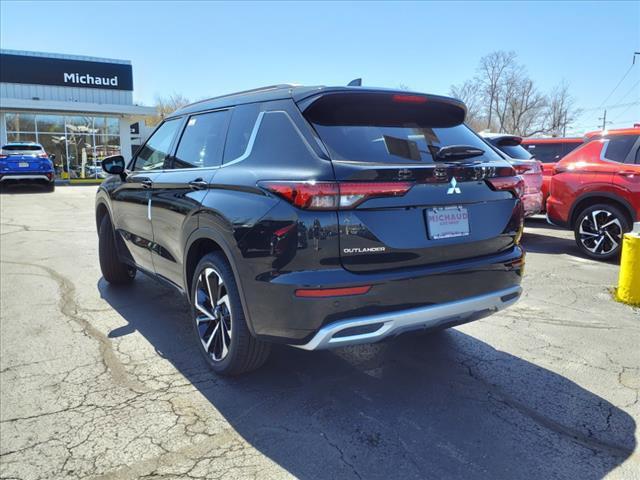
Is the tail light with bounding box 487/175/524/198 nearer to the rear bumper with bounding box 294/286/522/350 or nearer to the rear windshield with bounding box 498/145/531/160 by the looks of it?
the rear bumper with bounding box 294/286/522/350

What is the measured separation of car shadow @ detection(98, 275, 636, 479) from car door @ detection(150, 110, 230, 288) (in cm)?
75

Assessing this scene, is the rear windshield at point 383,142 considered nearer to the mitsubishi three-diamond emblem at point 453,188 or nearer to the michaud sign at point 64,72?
the mitsubishi three-diamond emblem at point 453,188

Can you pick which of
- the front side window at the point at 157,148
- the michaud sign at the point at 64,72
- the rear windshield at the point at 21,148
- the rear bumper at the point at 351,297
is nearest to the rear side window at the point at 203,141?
the front side window at the point at 157,148

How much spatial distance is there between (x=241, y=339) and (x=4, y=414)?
58.8 inches

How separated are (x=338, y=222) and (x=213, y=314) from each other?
133 cm

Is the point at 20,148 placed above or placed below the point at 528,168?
above

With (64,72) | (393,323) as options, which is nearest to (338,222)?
(393,323)

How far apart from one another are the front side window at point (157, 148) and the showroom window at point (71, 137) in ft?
78.5

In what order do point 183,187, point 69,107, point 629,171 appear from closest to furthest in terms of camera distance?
point 183,187 → point 629,171 → point 69,107

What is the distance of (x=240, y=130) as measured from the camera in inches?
133

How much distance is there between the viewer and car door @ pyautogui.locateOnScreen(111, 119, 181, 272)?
14.5 ft

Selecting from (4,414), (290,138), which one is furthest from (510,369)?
(4,414)

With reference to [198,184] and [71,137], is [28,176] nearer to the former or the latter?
[71,137]

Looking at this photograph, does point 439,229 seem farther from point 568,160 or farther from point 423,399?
point 568,160
